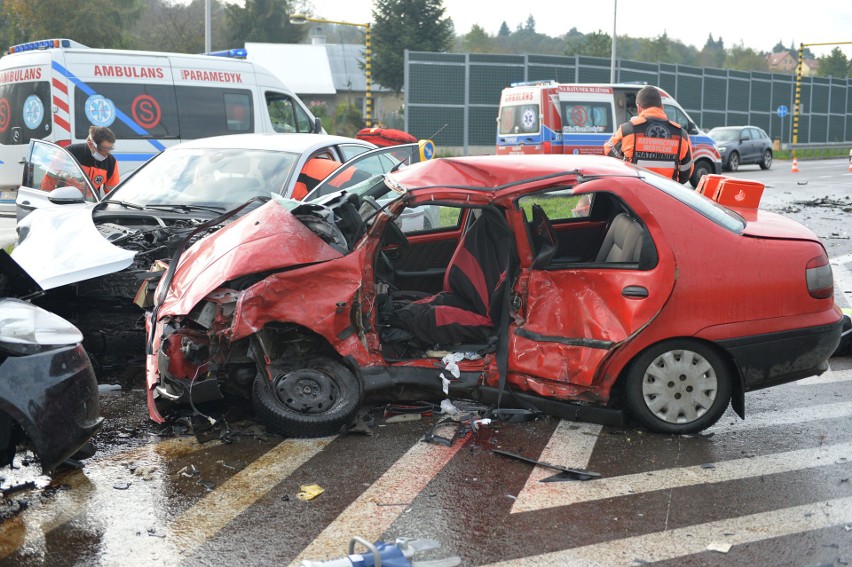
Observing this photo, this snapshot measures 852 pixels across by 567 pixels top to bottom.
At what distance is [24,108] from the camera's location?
1373 cm

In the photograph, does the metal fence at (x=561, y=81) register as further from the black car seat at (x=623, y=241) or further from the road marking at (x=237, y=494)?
the road marking at (x=237, y=494)

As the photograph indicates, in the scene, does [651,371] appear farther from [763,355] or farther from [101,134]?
[101,134]

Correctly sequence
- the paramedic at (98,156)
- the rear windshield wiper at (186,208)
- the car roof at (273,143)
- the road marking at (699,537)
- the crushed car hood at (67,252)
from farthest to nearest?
the paramedic at (98,156) → the car roof at (273,143) → the rear windshield wiper at (186,208) → the crushed car hood at (67,252) → the road marking at (699,537)

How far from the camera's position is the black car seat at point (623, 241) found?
204 inches

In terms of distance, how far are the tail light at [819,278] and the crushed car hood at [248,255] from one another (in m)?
2.68

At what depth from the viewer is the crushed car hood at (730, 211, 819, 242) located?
5.26m

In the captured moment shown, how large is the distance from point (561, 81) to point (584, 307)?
31.7 m

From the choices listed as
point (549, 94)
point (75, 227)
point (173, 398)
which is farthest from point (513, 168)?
point (549, 94)

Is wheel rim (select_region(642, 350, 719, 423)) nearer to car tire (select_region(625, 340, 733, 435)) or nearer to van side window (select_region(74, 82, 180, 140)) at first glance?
car tire (select_region(625, 340, 733, 435))

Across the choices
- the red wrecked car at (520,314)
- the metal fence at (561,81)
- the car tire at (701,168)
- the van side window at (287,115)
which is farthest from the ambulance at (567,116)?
the red wrecked car at (520,314)

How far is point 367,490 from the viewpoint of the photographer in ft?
14.3

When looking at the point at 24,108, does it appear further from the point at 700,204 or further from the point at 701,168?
the point at 701,168

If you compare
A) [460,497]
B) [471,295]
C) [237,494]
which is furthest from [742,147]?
[237,494]

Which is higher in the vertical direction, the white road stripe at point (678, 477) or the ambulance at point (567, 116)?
the ambulance at point (567, 116)
